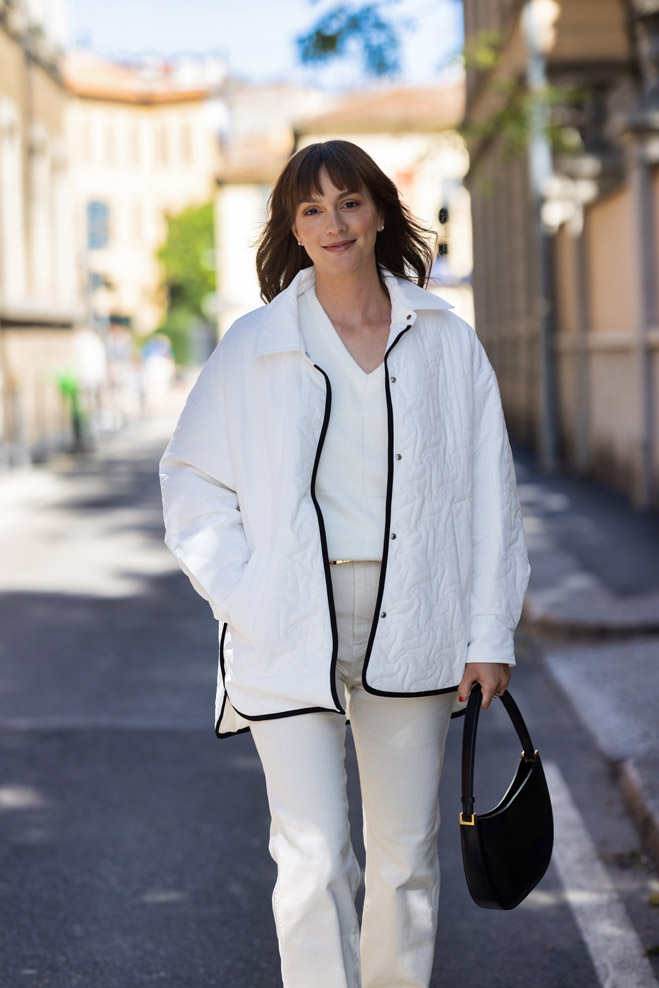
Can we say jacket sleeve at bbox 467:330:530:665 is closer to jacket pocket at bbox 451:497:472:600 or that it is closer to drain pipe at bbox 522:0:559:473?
jacket pocket at bbox 451:497:472:600

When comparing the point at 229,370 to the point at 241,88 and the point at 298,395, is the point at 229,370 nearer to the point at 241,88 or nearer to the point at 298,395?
the point at 298,395

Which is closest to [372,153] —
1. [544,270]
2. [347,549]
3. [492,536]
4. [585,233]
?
[544,270]

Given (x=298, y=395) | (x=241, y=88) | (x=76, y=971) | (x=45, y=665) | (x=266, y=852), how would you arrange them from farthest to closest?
(x=241, y=88) < (x=45, y=665) < (x=266, y=852) < (x=76, y=971) < (x=298, y=395)

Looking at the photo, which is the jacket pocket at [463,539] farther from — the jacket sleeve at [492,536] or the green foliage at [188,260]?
the green foliage at [188,260]

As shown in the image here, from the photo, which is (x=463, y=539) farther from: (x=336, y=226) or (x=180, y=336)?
(x=180, y=336)

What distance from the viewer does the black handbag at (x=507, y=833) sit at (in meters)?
2.83

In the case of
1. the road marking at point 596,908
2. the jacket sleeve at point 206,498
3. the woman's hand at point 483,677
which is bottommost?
the road marking at point 596,908

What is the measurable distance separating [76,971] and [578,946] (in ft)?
4.36

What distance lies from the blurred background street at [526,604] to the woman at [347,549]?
1.87 ft

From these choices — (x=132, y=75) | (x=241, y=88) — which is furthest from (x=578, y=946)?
(x=132, y=75)

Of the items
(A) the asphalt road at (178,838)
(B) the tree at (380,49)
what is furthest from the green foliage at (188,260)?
(A) the asphalt road at (178,838)

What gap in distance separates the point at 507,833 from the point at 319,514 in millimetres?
739

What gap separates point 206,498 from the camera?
2.93 metres

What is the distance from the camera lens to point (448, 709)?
3029 mm
